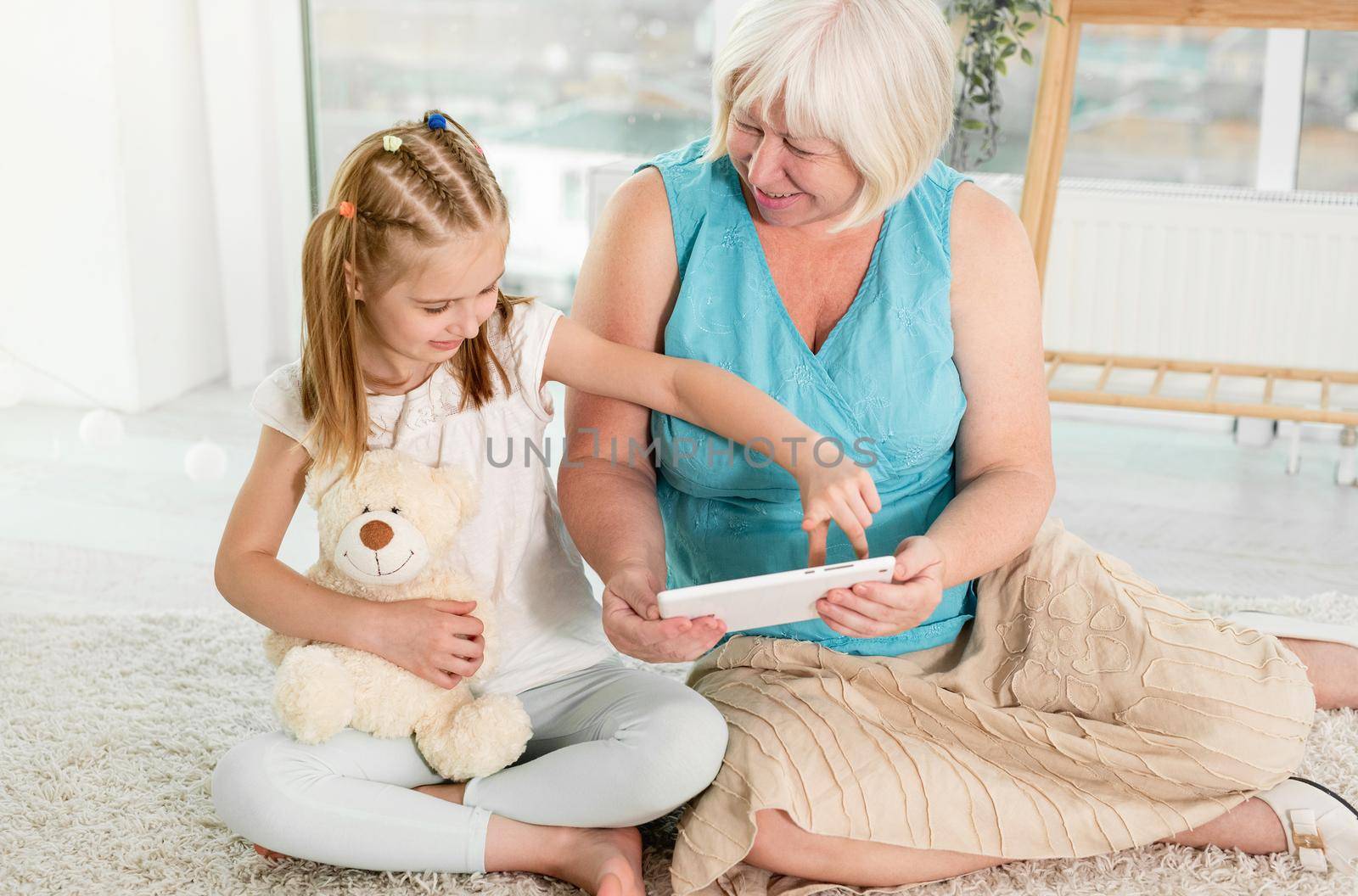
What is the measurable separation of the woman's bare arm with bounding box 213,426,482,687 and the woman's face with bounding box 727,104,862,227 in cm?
52

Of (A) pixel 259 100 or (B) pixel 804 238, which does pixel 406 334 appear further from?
(A) pixel 259 100

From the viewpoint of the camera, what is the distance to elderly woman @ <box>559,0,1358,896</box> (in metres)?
1.25

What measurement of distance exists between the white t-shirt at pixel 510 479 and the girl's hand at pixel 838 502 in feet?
1.04

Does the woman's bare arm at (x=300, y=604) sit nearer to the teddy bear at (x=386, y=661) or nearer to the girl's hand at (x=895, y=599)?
the teddy bear at (x=386, y=661)

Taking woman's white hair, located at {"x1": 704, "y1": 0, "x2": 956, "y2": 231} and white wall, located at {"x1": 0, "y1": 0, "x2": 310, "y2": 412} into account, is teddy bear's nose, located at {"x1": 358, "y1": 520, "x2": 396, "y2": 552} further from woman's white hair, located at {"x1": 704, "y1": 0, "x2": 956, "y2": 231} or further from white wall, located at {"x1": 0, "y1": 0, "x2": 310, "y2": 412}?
white wall, located at {"x1": 0, "y1": 0, "x2": 310, "y2": 412}

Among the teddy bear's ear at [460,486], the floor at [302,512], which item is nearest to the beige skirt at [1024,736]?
the teddy bear's ear at [460,486]

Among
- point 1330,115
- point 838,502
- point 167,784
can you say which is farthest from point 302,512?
point 1330,115

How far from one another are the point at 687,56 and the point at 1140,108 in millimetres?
1119

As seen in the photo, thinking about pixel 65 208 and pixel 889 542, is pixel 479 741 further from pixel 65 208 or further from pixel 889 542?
pixel 65 208

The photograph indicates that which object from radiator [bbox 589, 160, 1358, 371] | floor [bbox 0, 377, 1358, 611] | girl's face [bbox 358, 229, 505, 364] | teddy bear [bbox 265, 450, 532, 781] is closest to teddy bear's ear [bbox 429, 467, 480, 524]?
teddy bear [bbox 265, 450, 532, 781]

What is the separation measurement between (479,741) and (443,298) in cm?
43

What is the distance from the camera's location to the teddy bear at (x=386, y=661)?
125 centimetres

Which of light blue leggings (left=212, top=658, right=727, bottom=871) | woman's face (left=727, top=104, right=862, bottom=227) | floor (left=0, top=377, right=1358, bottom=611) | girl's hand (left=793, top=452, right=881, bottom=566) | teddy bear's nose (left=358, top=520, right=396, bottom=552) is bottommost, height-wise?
floor (left=0, top=377, right=1358, bottom=611)

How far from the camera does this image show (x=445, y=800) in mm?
1309
